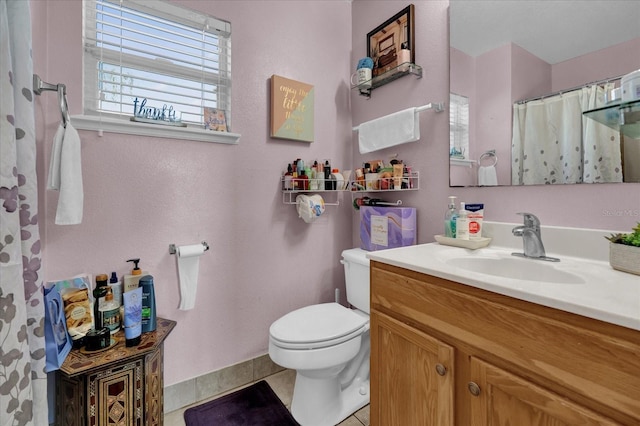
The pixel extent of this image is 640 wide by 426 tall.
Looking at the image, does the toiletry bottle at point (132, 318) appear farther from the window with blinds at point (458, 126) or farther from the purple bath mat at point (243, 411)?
the window with blinds at point (458, 126)

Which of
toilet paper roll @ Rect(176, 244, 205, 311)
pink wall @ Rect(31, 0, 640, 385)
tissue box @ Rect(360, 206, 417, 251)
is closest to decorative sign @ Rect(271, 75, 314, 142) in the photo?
pink wall @ Rect(31, 0, 640, 385)

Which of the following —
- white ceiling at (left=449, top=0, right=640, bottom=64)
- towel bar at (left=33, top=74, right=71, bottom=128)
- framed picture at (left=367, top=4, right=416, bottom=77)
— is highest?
framed picture at (left=367, top=4, right=416, bottom=77)

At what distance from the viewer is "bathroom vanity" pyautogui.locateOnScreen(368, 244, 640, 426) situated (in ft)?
1.81

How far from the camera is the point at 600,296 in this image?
0.62m

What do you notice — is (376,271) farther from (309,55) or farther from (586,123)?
(309,55)

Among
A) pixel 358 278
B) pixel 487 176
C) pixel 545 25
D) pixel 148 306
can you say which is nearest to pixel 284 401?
pixel 358 278

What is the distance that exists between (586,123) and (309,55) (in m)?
1.52

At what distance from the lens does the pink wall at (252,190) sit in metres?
1.19

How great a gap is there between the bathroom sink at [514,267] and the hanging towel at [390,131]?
29.1 inches

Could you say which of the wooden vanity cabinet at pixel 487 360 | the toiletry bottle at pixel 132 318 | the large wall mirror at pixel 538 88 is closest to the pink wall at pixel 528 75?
the large wall mirror at pixel 538 88

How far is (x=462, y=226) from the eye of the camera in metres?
1.22

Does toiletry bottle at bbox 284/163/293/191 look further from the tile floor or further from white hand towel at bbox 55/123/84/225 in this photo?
the tile floor

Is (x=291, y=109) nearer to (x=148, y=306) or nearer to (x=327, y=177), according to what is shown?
(x=327, y=177)

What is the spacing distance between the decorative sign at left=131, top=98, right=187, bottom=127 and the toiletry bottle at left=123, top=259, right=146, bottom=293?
2.20 feet
